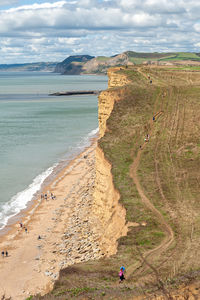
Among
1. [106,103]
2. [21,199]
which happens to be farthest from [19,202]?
[106,103]

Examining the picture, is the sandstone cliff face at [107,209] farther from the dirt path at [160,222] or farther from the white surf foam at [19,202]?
the white surf foam at [19,202]

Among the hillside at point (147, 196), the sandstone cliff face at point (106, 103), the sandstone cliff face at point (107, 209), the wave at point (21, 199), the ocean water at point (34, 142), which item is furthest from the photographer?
the ocean water at point (34, 142)

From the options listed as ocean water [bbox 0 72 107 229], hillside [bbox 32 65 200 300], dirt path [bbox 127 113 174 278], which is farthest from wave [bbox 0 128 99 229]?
dirt path [bbox 127 113 174 278]

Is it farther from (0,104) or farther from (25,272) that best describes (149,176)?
(0,104)

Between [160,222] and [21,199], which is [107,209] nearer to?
[160,222]

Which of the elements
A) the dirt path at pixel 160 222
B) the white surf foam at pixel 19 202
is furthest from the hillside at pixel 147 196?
the white surf foam at pixel 19 202

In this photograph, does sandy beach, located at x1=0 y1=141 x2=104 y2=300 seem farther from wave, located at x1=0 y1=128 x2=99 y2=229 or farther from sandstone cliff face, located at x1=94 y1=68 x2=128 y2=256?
wave, located at x1=0 y1=128 x2=99 y2=229
